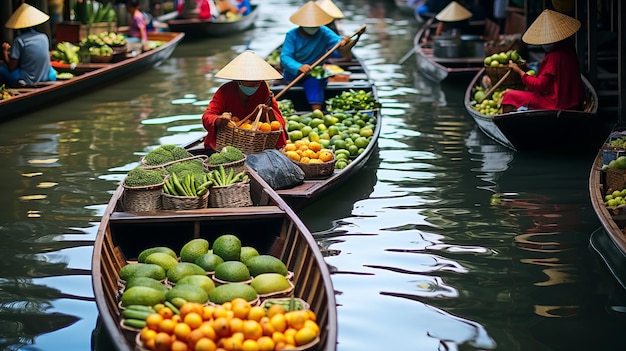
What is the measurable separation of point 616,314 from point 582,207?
2210mm

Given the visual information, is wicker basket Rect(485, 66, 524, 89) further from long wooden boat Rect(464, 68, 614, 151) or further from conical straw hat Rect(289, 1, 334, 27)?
conical straw hat Rect(289, 1, 334, 27)

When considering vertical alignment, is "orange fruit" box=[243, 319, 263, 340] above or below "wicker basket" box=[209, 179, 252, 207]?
above

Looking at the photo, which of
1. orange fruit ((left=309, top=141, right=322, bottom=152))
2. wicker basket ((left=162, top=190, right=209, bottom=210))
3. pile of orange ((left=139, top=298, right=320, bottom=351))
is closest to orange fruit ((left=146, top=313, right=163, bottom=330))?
pile of orange ((left=139, top=298, right=320, bottom=351))

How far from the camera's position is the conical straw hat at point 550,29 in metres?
8.62

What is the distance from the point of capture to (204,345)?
12.5ft

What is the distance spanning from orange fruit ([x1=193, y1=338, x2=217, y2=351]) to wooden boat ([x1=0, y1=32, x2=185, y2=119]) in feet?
24.8

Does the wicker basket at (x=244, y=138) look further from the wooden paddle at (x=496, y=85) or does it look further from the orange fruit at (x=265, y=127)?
the wooden paddle at (x=496, y=85)

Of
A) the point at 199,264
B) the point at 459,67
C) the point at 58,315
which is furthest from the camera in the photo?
the point at 459,67

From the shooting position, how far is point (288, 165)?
693 centimetres

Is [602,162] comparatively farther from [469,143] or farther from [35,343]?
[35,343]

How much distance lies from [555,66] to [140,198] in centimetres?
459

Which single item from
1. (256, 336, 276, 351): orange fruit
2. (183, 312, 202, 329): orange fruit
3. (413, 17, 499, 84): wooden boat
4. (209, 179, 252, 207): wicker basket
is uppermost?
(183, 312, 202, 329): orange fruit

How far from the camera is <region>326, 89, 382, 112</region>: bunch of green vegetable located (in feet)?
31.1

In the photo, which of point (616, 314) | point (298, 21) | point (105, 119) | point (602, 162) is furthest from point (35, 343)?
point (105, 119)
